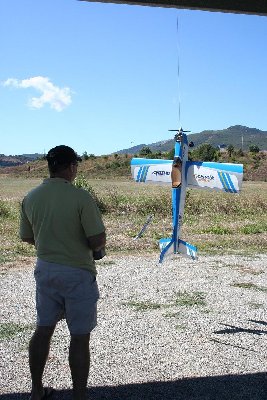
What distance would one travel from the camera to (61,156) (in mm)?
3078

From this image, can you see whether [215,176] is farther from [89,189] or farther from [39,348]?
[89,189]

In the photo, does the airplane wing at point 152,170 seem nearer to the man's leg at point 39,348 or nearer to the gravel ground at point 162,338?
the gravel ground at point 162,338

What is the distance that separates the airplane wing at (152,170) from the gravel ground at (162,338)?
162 cm

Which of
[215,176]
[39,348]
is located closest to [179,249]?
[215,176]

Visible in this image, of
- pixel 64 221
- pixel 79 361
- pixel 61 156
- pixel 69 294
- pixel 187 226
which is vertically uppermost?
pixel 61 156

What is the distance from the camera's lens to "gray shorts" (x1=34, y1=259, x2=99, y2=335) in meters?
2.98

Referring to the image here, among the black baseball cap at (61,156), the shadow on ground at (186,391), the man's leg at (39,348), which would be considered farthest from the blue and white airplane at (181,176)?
the black baseball cap at (61,156)

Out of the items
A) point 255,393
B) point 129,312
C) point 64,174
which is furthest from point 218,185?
point 64,174

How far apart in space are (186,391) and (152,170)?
142 inches

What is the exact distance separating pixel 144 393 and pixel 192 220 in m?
12.2

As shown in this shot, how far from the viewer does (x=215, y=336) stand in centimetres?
501

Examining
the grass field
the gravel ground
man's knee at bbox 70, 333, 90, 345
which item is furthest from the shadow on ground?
the grass field

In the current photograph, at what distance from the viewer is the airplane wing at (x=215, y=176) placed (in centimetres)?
625

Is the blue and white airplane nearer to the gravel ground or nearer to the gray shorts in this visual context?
the gravel ground
